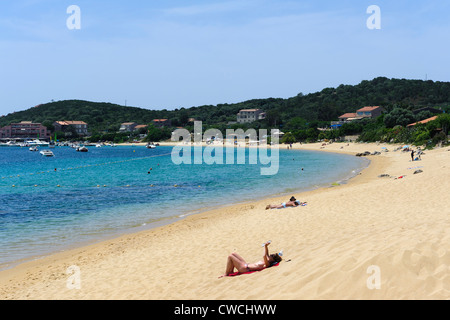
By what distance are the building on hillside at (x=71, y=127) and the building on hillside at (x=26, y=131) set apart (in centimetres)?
738

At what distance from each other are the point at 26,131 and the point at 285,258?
191m

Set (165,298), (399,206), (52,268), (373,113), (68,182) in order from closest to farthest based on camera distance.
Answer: (165,298) → (52,268) → (399,206) → (68,182) → (373,113)

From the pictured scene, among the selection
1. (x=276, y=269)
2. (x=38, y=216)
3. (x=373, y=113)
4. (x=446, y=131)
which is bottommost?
(x=38, y=216)

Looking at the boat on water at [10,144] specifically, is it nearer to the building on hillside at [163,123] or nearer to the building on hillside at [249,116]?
the building on hillside at [163,123]

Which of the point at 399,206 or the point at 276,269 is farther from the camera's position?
the point at 399,206

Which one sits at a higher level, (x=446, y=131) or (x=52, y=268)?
(x=446, y=131)

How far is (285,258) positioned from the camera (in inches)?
345

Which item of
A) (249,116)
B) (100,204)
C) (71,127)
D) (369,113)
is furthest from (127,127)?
(100,204)

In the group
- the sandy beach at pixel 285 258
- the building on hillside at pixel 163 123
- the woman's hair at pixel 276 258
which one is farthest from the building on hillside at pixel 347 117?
the woman's hair at pixel 276 258

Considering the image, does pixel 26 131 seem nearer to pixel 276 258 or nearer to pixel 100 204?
pixel 100 204

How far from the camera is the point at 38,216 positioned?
67.9 feet

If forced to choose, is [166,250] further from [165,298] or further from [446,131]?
[446,131]
